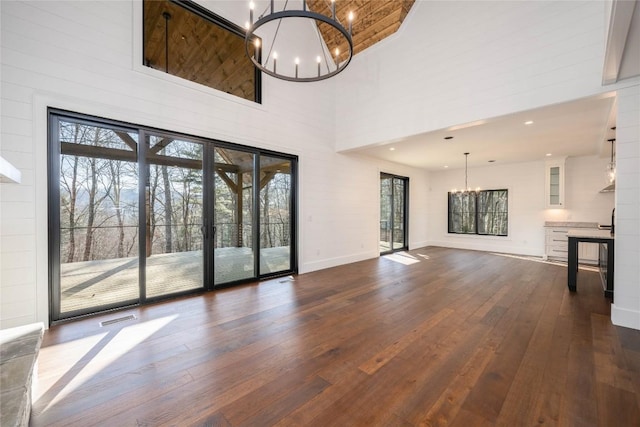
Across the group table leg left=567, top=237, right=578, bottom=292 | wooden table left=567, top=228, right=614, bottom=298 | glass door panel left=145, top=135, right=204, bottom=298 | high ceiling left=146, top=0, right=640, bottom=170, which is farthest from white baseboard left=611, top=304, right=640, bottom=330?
glass door panel left=145, top=135, right=204, bottom=298

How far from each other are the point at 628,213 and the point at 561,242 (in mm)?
4527

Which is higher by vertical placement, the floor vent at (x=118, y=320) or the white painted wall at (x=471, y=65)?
the white painted wall at (x=471, y=65)

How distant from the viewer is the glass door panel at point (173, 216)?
3.69 meters

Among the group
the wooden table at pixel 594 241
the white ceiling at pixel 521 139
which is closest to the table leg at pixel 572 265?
the wooden table at pixel 594 241

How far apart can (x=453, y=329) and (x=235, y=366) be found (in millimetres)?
2243

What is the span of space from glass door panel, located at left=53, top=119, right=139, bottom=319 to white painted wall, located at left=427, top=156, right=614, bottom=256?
29.0ft

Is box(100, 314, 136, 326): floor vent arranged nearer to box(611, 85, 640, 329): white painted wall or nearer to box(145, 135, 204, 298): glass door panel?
box(145, 135, 204, 298): glass door panel

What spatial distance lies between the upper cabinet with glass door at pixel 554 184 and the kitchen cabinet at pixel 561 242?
0.56m

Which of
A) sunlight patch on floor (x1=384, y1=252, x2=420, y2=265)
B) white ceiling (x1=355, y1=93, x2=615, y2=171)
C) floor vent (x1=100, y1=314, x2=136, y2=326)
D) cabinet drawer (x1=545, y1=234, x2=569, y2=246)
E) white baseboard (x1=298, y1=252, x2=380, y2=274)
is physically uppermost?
white ceiling (x1=355, y1=93, x2=615, y2=171)

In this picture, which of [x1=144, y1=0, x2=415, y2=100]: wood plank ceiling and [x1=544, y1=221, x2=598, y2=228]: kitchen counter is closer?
[x1=144, y1=0, x2=415, y2=100]: wood plank ceiling

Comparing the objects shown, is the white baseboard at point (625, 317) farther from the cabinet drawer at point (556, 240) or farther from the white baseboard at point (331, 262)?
the cabinet drawer at point (556, 240)

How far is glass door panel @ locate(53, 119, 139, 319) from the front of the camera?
10.2 ft

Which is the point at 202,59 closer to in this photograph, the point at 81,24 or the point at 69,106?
the point at 81,24

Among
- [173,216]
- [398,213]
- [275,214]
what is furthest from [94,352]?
[398,213]
